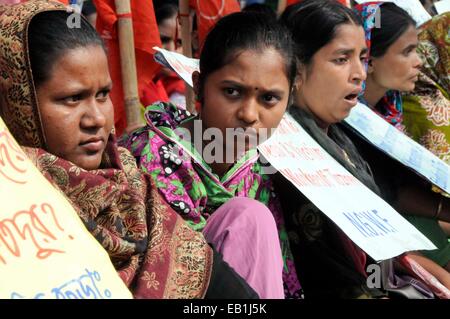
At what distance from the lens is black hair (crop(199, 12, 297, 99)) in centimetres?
257

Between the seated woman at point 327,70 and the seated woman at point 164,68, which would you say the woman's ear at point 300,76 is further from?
the seated woman at point 164,68

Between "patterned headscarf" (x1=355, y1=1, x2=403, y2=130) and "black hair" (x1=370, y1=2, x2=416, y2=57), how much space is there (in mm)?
35

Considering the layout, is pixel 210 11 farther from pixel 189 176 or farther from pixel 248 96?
pixel 189 176

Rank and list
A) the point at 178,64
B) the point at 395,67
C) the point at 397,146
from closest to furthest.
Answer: the point at 178,64 → the point at 397,146 → the point at 395,67

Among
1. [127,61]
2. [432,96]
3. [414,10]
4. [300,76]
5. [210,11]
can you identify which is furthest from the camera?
[414,10]

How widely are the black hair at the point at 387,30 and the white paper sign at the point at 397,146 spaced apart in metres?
0.48

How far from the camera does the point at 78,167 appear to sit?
1935mm

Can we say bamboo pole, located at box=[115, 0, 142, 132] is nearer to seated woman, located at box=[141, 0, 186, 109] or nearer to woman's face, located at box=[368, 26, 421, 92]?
seated woman, located at box=[141, 0, 186, 109]

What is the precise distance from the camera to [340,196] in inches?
104

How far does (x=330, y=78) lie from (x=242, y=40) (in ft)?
2.58

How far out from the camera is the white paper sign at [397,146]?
3.44 metres

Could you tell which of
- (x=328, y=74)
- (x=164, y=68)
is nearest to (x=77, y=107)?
(x=328, y=74)

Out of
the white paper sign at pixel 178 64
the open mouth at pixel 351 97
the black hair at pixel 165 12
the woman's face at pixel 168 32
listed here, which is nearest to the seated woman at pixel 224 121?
the white paper sign at pixel 178 64

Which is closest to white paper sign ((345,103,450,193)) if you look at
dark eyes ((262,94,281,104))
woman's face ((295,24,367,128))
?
woman's face ((295,24,367,128))
